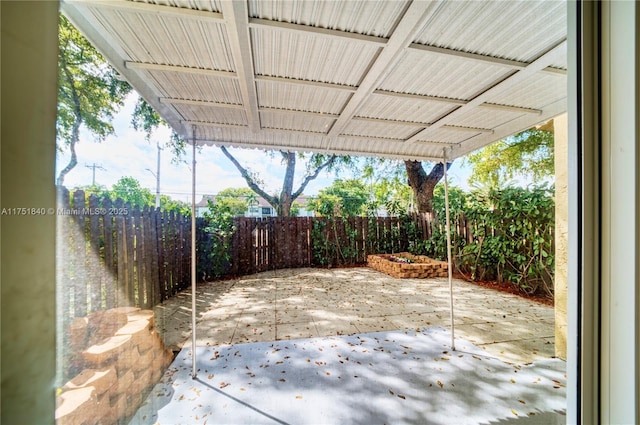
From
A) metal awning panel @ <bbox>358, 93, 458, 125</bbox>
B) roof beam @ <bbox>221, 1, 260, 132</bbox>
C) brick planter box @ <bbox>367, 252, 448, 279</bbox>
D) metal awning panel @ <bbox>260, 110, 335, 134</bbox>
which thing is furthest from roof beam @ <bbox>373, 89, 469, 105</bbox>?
brick planter box @ <bbox>367, 252, 448, 279</bbox>

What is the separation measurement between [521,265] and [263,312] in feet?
11.5

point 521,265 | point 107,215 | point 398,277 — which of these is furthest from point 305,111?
A: point 398,277

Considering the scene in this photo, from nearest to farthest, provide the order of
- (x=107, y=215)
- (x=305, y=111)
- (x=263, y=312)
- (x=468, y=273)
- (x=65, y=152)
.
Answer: (x=65, y=152) → (x=107, y=215) → (x=305, y=111) → (x=263, y=312) → (x=468, y=273)

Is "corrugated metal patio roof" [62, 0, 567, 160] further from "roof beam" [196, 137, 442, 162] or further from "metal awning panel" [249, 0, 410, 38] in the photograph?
"roof beam" [196, 137, 442, 162]

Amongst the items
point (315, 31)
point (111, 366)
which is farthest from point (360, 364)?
point (315, 31)

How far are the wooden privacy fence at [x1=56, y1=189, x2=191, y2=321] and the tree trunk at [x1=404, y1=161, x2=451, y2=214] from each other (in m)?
6.07

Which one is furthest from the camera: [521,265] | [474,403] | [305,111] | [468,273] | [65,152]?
[468,273]

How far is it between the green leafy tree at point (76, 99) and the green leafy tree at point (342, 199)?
585 centimetres

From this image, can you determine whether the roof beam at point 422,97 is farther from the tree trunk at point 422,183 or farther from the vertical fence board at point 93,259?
the tree trunk at point 422,183

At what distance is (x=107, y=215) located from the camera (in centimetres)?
107
